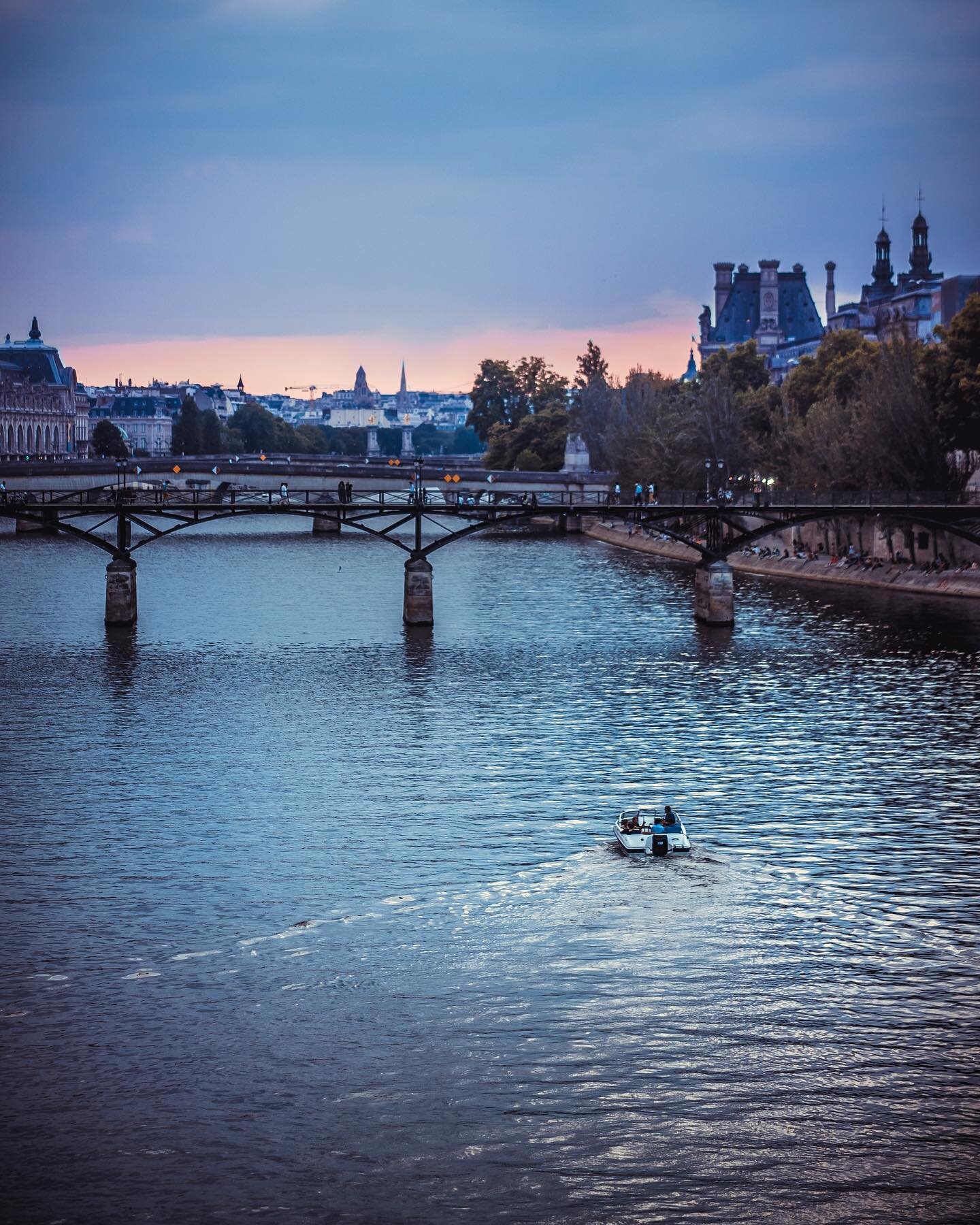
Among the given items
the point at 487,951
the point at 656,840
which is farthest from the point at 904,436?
the point at 487,951

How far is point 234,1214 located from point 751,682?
5378cm

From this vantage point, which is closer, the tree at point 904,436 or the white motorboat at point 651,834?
the white motorboat at point 651,834

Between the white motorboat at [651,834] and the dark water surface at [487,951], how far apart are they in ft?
1.53

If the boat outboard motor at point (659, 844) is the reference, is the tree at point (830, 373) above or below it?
above

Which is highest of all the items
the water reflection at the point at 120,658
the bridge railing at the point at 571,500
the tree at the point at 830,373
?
the tree at the point at 830,373

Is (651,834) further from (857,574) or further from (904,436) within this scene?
(857,574)

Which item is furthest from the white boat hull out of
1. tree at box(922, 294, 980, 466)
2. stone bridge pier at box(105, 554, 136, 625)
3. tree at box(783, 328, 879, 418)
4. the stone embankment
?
tree at box(783, 328, 879, 418)

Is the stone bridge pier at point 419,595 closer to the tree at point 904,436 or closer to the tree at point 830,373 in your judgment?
the tree at point 904,436

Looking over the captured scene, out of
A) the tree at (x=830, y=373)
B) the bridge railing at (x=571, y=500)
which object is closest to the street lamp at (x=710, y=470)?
the tree at (x=830, y=373)

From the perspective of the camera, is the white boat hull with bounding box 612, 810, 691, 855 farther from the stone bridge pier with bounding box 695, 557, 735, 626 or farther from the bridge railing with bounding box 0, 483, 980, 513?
the stone bridge pier with bounding box 695, 557, 735, 626

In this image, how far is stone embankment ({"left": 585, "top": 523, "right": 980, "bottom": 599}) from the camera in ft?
362

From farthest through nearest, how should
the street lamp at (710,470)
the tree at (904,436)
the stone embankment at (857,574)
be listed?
the street lamp at (710,470) → the tree at (904,436) → the stone embankment at (857,574)

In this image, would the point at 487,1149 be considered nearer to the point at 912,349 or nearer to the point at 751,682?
the point at 751,682

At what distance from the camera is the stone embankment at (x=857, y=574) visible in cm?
11044
